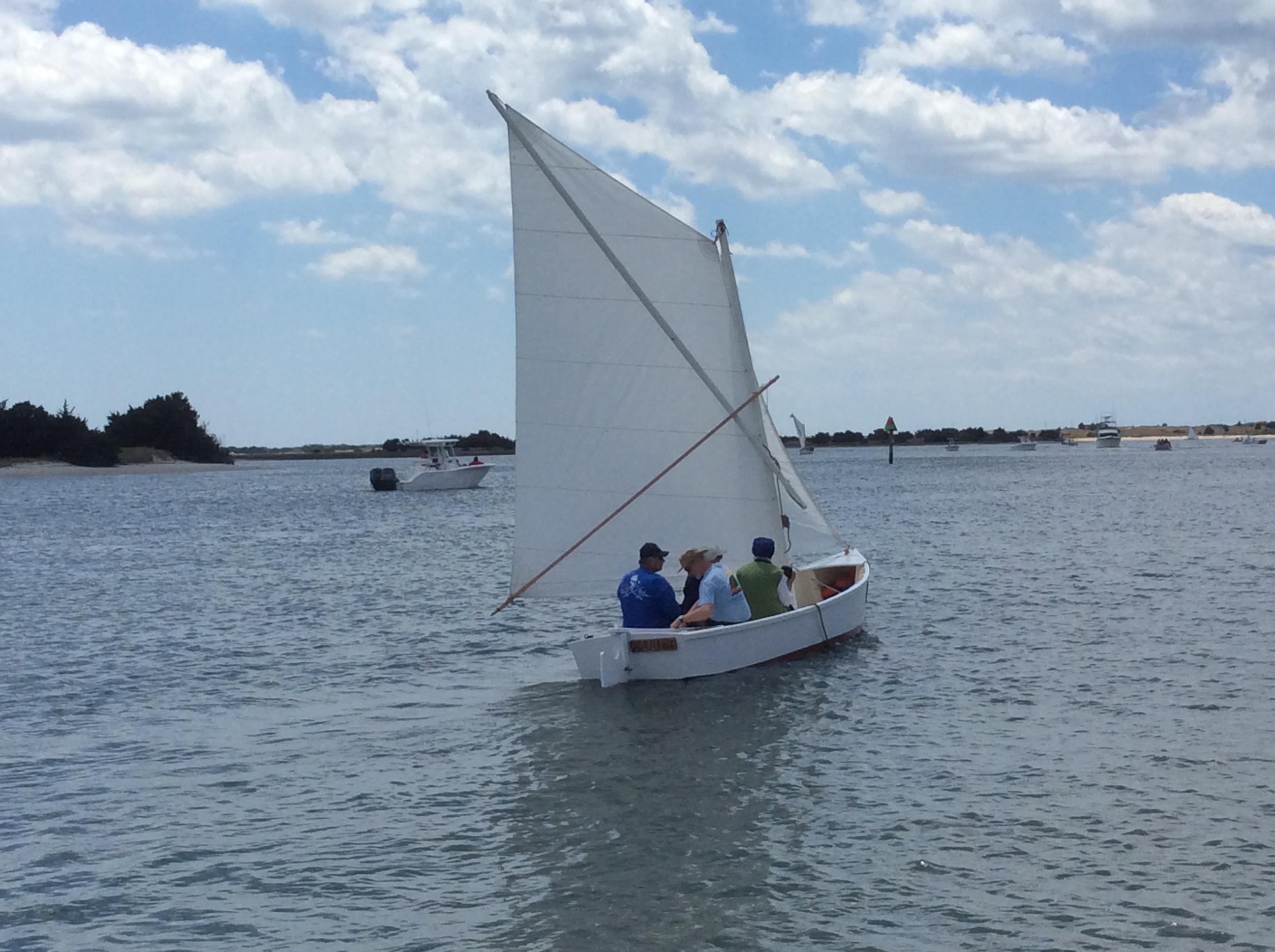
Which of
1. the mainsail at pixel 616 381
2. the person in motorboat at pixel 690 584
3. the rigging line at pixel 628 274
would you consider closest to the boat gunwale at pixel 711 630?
the person in motorboat at pixel 690 584

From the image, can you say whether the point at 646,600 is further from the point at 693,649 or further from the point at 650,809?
the point at 650,809

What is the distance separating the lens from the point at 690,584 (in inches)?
837

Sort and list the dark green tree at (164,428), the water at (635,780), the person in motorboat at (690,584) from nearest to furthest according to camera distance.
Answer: the water at (635,780) < the person in motorboat at (690,584) < the dark green tree at (164,428)

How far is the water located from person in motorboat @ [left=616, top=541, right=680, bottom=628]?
1.14m

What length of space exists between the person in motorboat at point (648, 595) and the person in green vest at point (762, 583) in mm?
1619

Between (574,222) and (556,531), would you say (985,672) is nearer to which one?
(556,531)

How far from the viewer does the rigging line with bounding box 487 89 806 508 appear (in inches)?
786

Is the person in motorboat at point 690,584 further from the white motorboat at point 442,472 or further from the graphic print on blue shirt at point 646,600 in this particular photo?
the white motorboat at point 442,472

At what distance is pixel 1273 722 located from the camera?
1777cm

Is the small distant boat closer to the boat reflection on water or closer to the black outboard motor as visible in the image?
the black outboard motor

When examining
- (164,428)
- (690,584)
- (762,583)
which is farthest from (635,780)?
(164,428)

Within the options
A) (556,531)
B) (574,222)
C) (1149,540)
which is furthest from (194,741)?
(1149,540)

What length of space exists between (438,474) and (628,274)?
87485 millimetres

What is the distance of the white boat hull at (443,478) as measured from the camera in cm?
10688
